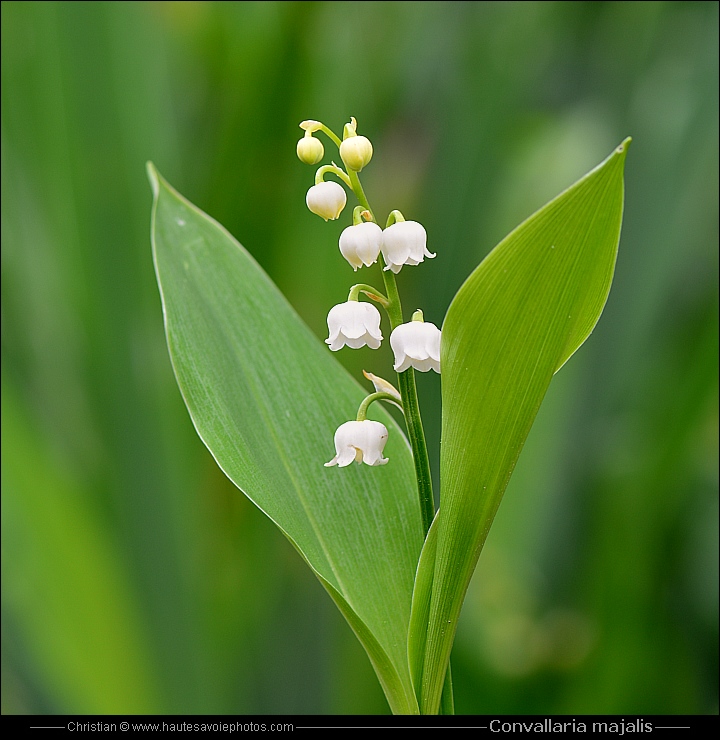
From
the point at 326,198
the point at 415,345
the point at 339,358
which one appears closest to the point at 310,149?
the point at 326,198

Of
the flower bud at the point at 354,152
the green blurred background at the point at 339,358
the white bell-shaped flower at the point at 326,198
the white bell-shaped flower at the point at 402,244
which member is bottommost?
the green blurred background at the point at 339,358

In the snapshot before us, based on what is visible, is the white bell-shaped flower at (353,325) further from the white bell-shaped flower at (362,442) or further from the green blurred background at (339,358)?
the green blurred background at (339,358)

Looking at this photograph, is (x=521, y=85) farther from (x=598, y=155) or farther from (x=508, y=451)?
(x=508, y=451)

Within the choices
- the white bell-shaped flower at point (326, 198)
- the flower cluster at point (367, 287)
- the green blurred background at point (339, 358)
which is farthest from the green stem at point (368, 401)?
the green blurred background at point (339, 358)

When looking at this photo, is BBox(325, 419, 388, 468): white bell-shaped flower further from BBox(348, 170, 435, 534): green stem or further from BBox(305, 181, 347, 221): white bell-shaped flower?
BBox(305, 181, 347, 221): white bell-shaped flower

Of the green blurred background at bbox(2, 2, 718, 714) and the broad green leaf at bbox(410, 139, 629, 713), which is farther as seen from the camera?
the green blurred background at bbox(2, 2, 718, 714)

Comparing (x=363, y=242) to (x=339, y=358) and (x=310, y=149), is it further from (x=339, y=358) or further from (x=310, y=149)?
(x=339, y=358)

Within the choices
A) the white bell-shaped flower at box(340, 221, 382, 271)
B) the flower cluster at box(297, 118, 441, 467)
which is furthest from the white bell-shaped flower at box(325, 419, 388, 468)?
the white bell-shaped flower at box(340, 221, 382, 271)
